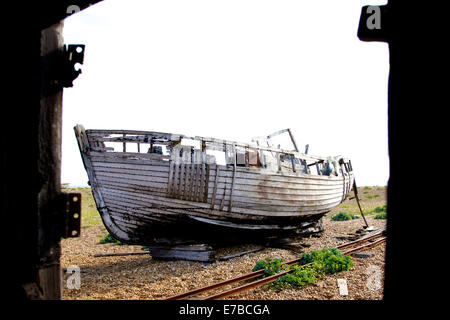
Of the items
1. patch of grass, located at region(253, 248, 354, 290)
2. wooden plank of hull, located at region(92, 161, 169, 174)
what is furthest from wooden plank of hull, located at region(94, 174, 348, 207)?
patch of grass, located at region(253, 248, 354, 290)

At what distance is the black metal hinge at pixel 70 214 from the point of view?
8.17ft

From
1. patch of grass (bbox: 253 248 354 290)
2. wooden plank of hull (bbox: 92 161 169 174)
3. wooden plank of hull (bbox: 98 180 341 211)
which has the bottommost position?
patch of grass (bbox: 253 248 354 290)

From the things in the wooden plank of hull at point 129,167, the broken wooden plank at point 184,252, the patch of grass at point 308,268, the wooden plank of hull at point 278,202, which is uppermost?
the wooden plank of hull at point 129,167

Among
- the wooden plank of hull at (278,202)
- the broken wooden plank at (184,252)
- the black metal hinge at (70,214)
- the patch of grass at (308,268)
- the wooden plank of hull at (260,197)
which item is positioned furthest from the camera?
the wooden plank of hull at (278,202)

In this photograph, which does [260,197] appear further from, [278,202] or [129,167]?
[129,167]

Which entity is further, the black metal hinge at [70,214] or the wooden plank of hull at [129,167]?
the wooden plank of hull at [129,167]

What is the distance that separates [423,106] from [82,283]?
6.93m

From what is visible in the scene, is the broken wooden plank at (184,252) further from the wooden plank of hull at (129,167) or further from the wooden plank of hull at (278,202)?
the wooden plank of hull at (129,167)

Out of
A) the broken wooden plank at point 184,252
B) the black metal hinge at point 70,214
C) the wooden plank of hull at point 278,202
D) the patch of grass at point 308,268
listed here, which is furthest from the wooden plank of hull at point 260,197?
the black metal hinge at point 70,214

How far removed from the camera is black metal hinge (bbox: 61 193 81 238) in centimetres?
249

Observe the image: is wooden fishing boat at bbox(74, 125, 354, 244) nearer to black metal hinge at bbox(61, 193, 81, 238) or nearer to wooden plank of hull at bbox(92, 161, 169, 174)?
wooden plank of hull at bbox(92, 161, 169, 174)

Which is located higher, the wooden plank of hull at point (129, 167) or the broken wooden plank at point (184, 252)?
the wooden plank of hull at point (129, 167)

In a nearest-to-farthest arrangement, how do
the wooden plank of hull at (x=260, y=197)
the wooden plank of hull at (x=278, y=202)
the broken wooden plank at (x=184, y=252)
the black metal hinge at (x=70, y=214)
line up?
the black metal hinge at (x=70, y=214), the broken wooden plank at (x=184, y=252), the wooden plank of hull at (x=260, y=197), the wooden plank of hull at (x=278, y=202)
